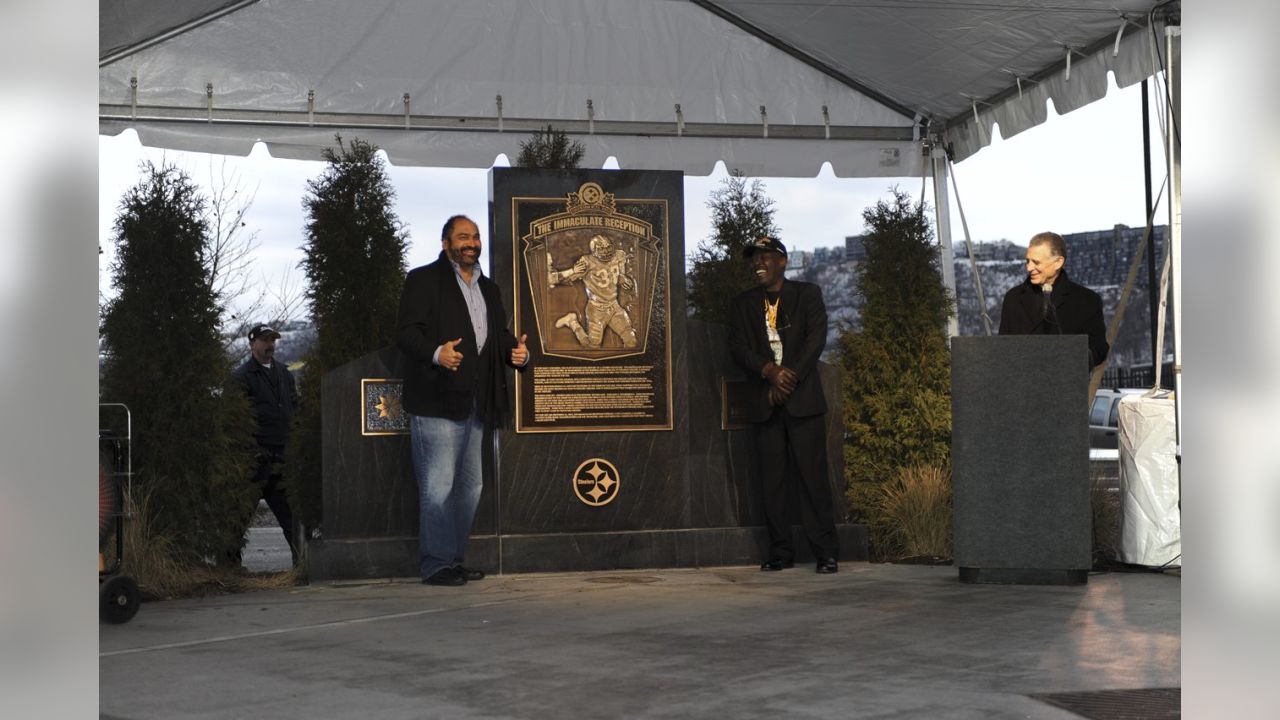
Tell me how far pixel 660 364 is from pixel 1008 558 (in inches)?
98.6

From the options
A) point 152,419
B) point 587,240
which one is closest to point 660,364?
point 587,240

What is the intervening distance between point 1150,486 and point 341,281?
5.07m

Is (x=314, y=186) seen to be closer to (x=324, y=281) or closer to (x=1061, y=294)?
(x=324, y=281)

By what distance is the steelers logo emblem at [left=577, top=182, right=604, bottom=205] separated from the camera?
842cm

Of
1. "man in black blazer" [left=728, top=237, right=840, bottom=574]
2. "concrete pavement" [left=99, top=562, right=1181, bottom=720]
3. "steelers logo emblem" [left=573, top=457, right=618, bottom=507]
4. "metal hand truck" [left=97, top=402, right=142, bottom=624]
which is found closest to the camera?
"concrete pavement" [left=99, top=562, right=1181, bottom=720]

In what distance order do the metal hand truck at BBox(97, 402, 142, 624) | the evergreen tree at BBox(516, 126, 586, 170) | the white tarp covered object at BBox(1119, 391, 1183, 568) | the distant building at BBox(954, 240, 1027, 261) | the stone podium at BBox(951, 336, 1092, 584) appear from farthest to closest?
the distant building at BBox(954, 240, 1027, 261) < the evergreen tree at BBox(516, 126, 586, 170) < the white tarp covered object at BBox(1119, 391, 1183, 568) < the stone podium at BBox(951, 336, 1092, 584) < the metal hand truck at BBox(97, 402, 142, 624)

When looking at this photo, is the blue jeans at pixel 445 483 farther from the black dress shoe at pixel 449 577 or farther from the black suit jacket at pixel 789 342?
the black suit jacket at pixel 789 342

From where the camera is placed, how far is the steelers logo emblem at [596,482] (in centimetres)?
834

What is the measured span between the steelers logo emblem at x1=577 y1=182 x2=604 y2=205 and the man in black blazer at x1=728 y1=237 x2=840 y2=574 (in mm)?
983

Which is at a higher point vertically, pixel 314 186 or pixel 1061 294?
pixel 314 186

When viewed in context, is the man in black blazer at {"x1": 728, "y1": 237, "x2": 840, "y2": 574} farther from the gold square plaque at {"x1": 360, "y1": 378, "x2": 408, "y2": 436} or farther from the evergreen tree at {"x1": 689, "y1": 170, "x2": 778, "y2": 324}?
the evergreen tree at {"x1": 689, "y1": 170, "x2": 778, "y2": 324}

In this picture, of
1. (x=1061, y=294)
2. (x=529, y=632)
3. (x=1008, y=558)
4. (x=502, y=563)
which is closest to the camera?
(x=529, y=632)

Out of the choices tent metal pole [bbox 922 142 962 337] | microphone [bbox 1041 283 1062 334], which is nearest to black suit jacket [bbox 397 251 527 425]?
microphone [bbox 1041 283 1062 334]
